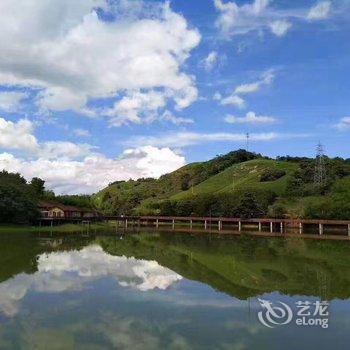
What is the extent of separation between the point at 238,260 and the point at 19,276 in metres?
15.6

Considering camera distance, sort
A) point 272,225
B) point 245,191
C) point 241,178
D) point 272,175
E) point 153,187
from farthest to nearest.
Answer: point 153,187 → point 241,178 → point 272,175 → point 245,191 → point 272,225

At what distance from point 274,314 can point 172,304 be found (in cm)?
391

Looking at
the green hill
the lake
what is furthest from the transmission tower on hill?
the lake

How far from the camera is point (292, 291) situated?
67.6 feet

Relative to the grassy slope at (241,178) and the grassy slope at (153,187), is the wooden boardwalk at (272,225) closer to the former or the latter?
the grassy slope at (241,178)

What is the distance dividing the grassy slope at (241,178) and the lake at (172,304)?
91.9m

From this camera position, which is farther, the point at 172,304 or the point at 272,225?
the point at 272,225

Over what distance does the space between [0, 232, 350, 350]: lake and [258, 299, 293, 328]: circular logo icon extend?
0.10ft

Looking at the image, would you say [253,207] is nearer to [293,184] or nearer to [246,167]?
[293,184]

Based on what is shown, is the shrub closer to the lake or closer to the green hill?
the green hill

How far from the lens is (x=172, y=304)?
18.0 meters

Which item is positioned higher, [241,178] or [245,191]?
[241,178]

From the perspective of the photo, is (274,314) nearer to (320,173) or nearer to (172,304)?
(172,304)

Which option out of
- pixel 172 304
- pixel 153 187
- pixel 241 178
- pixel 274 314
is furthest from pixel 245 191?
pixel 274 314
